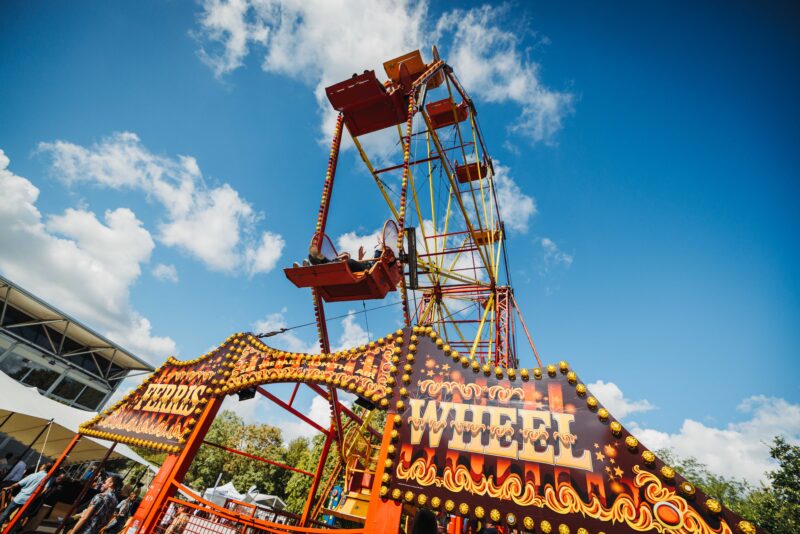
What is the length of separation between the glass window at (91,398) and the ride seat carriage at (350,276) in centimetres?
2528

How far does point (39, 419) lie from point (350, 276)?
1262 centimetres

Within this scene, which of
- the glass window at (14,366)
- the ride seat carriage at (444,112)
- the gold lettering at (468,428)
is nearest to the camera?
the gold lettering at (468,428)

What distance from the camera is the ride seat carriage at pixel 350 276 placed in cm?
652

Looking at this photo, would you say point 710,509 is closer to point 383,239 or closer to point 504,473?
point 504,473

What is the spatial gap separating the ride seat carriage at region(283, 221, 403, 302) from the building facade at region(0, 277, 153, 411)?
2016cm

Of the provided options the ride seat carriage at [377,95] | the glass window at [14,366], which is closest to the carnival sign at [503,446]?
the ride seat carriage at [377,95]

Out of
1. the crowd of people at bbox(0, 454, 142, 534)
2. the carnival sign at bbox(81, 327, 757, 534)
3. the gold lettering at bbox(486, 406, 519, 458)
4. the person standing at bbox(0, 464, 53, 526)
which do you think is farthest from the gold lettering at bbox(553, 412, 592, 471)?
the person standing at bbox(0, 464, 53, 526)

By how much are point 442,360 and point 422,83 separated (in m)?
7.71

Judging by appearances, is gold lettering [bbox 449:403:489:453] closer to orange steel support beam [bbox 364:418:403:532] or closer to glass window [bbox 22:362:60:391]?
orange steel support beam [bbox 364:418:403:532]

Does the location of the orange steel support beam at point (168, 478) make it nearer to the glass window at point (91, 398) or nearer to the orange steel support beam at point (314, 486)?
the orange steel support beam at point (314, 486)

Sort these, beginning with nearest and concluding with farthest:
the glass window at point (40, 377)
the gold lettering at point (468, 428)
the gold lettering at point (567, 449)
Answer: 1. the gold lettering at point (567, 449)
2. the gold lettering at point (468, 428)
3. the glass window at point (40, 377)

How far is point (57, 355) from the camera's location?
782 inches

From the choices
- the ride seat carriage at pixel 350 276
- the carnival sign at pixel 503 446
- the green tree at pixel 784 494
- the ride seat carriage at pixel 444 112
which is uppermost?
the ride seat carriage at pixel 444 112

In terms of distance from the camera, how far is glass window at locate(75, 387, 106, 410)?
71.2ft
